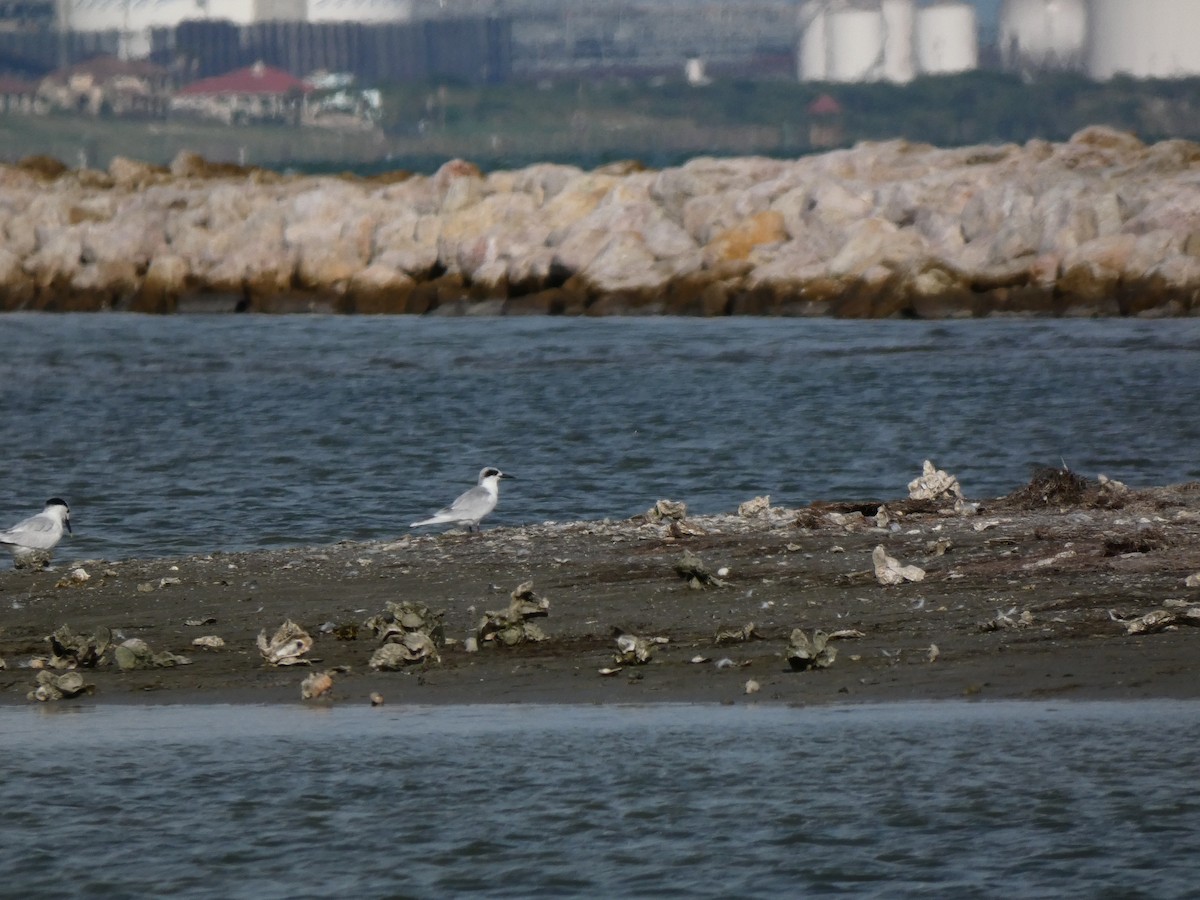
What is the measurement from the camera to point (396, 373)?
3438cm

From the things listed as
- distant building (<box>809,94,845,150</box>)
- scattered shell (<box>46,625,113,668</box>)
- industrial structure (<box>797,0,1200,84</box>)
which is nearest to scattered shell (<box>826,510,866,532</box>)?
scattered shell (<box>46,625,113,668</box>)

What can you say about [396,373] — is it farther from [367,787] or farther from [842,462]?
[367,787]

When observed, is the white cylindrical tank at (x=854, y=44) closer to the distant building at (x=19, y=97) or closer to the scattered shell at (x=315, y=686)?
the distant building at (x=19, y=97)

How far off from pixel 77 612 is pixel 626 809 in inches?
217

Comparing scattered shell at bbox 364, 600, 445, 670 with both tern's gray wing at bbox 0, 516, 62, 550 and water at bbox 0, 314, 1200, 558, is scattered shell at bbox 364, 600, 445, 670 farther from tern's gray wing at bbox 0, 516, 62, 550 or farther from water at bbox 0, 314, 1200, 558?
water at bbox 0, 314, 1200, 558

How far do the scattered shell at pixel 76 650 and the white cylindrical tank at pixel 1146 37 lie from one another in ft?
441

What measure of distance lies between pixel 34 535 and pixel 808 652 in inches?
266

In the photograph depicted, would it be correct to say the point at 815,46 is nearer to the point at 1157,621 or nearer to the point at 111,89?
the point at 111,89

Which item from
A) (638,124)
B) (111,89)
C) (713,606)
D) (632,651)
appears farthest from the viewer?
(638,124)

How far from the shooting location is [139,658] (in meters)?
11.8

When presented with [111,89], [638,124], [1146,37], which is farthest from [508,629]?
[638,124]

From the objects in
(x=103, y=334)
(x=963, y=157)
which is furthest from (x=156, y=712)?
(x=963, y=157)

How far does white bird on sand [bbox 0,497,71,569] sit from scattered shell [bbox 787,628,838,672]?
6554 mm

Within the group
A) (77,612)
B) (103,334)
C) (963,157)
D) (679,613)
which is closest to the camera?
(679,613)
